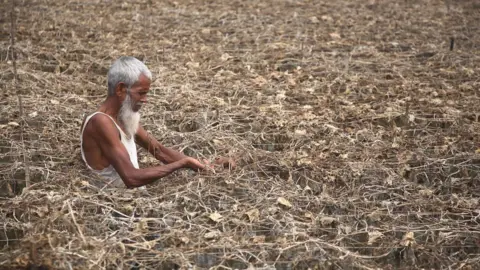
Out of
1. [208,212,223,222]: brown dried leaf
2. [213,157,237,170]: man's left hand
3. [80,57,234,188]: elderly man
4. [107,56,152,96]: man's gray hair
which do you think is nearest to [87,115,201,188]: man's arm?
[80,57,234,188]: elderly man

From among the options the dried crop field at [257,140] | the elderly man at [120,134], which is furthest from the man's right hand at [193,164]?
the dried crop field at [257,140]

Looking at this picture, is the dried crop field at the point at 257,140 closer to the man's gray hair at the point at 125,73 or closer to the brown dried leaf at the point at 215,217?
the brown dried leaf at the point at 215,217

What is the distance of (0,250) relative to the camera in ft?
13.8

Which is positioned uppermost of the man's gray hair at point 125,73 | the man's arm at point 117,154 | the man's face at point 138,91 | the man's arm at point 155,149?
the man's gray hair at point 125,73

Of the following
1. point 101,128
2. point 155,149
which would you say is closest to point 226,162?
point 155,149

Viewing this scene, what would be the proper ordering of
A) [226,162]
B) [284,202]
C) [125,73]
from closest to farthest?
[125,73], [284,202], [226,162]

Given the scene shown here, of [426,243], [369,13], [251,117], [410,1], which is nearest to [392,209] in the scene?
[426,243]

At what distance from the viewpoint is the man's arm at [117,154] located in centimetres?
459

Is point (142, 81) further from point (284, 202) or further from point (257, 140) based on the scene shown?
point (257, 140)

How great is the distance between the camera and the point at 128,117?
484cm

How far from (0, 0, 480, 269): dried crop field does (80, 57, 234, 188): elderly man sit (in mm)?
156

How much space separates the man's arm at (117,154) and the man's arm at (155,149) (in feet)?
1.92

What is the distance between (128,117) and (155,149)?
59 cm

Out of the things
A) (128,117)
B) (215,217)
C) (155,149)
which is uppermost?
(128,117)
